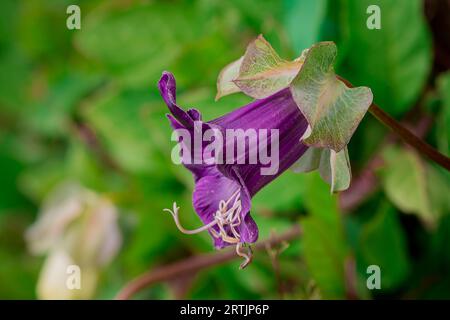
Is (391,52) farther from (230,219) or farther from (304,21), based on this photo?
(230,219)

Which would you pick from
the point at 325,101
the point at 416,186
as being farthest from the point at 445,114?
the point at 325,101

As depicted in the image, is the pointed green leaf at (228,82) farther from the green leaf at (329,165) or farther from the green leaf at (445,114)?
the green leaf at (445,114)

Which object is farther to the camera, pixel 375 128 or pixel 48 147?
pixel 48 147

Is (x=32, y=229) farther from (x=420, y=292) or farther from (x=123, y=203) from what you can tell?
(x=420, y=292)

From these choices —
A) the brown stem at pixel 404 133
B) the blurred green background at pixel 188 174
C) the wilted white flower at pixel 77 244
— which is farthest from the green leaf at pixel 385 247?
the wilted white flower at pixel 77 244
